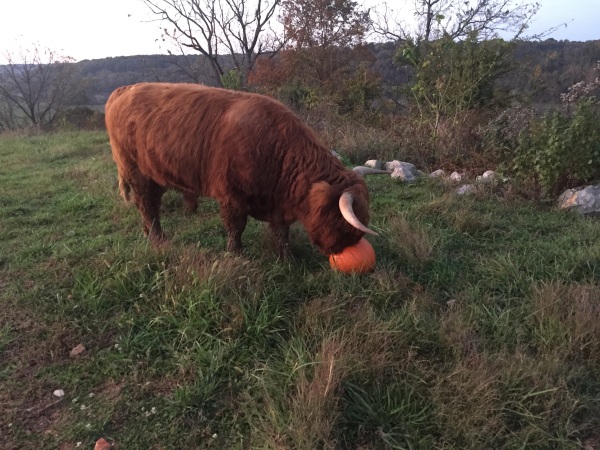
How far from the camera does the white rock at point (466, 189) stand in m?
6.14

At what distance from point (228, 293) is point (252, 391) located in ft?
2.86

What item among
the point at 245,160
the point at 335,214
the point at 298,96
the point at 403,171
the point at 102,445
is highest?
the point at 298,96

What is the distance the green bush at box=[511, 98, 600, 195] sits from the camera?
5578mm

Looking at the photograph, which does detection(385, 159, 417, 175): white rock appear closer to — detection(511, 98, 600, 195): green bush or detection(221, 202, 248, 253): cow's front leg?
detection(511, 98, 600, 195): green bush

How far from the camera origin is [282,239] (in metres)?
4.32

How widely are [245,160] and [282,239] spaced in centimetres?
83

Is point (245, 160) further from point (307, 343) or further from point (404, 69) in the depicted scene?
point (404, 69)

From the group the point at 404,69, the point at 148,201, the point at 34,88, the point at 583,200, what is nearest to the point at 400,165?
the point at 583,200

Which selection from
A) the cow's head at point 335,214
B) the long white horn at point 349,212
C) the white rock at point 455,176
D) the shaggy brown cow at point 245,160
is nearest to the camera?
the long white horn at point 349,212

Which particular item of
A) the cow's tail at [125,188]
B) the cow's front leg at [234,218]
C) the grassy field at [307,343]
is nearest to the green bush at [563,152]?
the grassy field at [307,343]

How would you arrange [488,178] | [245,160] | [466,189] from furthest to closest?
1. [488,178]
2. [466,189]
3. [245,160]

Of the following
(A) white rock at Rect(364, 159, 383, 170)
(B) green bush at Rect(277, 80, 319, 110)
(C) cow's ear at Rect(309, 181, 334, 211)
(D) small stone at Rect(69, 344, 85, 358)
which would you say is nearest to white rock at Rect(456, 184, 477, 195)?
(A) white rock at Rect(364, 159, 383, 170)

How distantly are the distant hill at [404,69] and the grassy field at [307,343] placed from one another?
828 centimetres

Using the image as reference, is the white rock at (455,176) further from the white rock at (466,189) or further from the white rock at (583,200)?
the white rock at (583,200)
